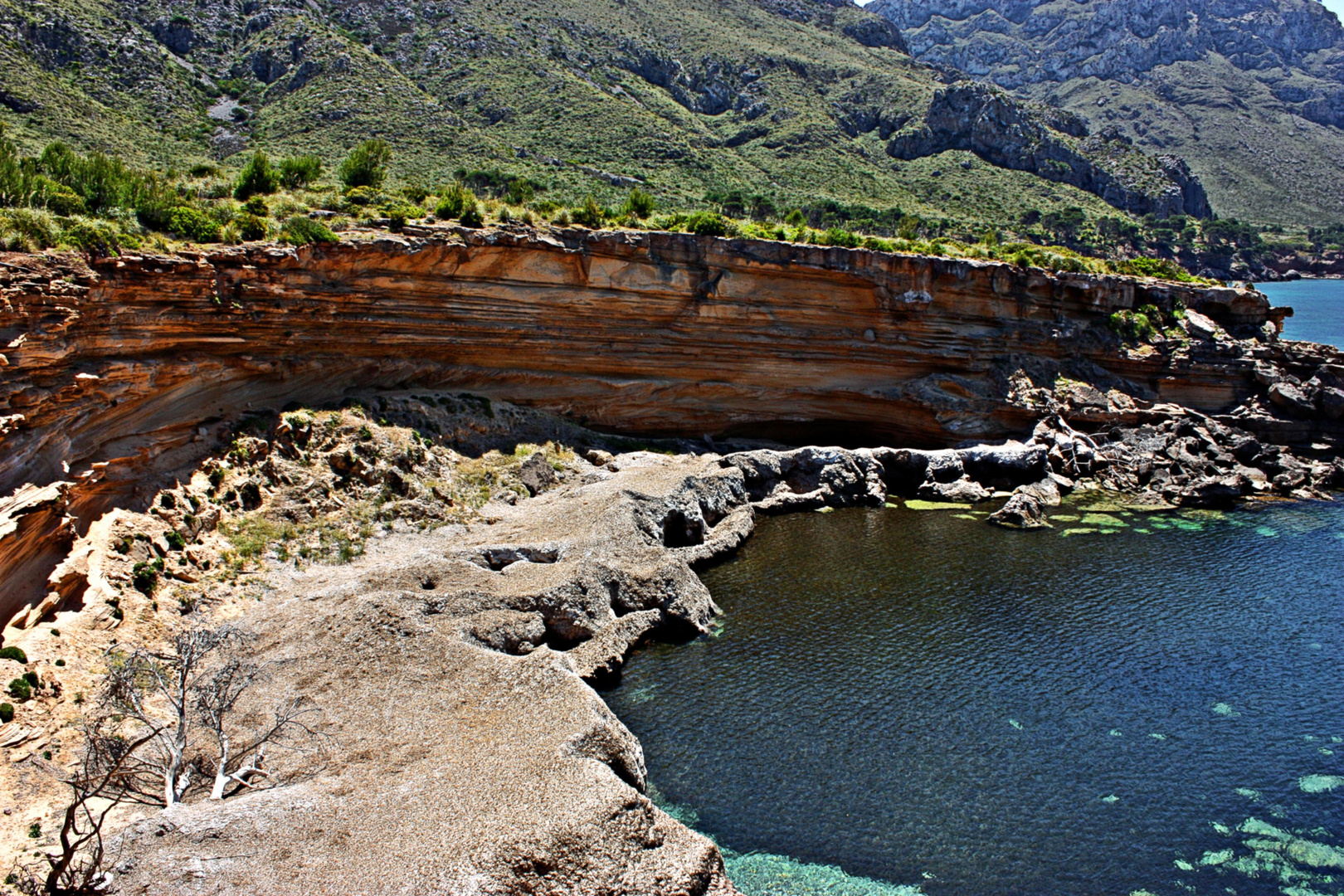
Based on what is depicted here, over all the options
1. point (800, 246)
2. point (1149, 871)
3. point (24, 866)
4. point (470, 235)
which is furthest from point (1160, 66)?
point (24, 866)

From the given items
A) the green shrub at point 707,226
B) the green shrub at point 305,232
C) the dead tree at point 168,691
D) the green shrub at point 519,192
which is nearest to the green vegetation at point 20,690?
the dead tree at point 168,691

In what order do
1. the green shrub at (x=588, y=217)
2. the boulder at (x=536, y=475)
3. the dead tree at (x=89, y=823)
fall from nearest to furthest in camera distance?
the dead tree at (x=89, y=823) < the boulder at (x=536, y=475) < the green shrub at (x=588, y=217)

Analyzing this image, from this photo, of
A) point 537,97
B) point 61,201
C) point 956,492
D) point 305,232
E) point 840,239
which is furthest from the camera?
point 537,97

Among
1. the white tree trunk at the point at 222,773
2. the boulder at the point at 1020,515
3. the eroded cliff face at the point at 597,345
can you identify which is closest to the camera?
the white tree trunk at the point at 222,773

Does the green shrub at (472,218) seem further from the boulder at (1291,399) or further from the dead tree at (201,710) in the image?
the boulder at (1291,399)

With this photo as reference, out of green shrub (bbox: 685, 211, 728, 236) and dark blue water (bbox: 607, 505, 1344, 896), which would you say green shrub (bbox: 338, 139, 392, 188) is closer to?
green shrub (bbox: 685, 211, 728, 236)

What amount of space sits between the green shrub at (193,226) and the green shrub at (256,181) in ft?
18.6

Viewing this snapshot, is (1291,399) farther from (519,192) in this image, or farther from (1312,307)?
(1312,307)

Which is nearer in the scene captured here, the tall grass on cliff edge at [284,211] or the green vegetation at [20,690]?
the green vegetation at [20,690]

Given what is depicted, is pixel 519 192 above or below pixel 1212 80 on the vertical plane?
below

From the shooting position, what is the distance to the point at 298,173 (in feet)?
136

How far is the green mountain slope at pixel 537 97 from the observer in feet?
201

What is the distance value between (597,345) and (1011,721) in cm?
2708

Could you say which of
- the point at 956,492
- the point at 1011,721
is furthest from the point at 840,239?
the point at 1011,721
